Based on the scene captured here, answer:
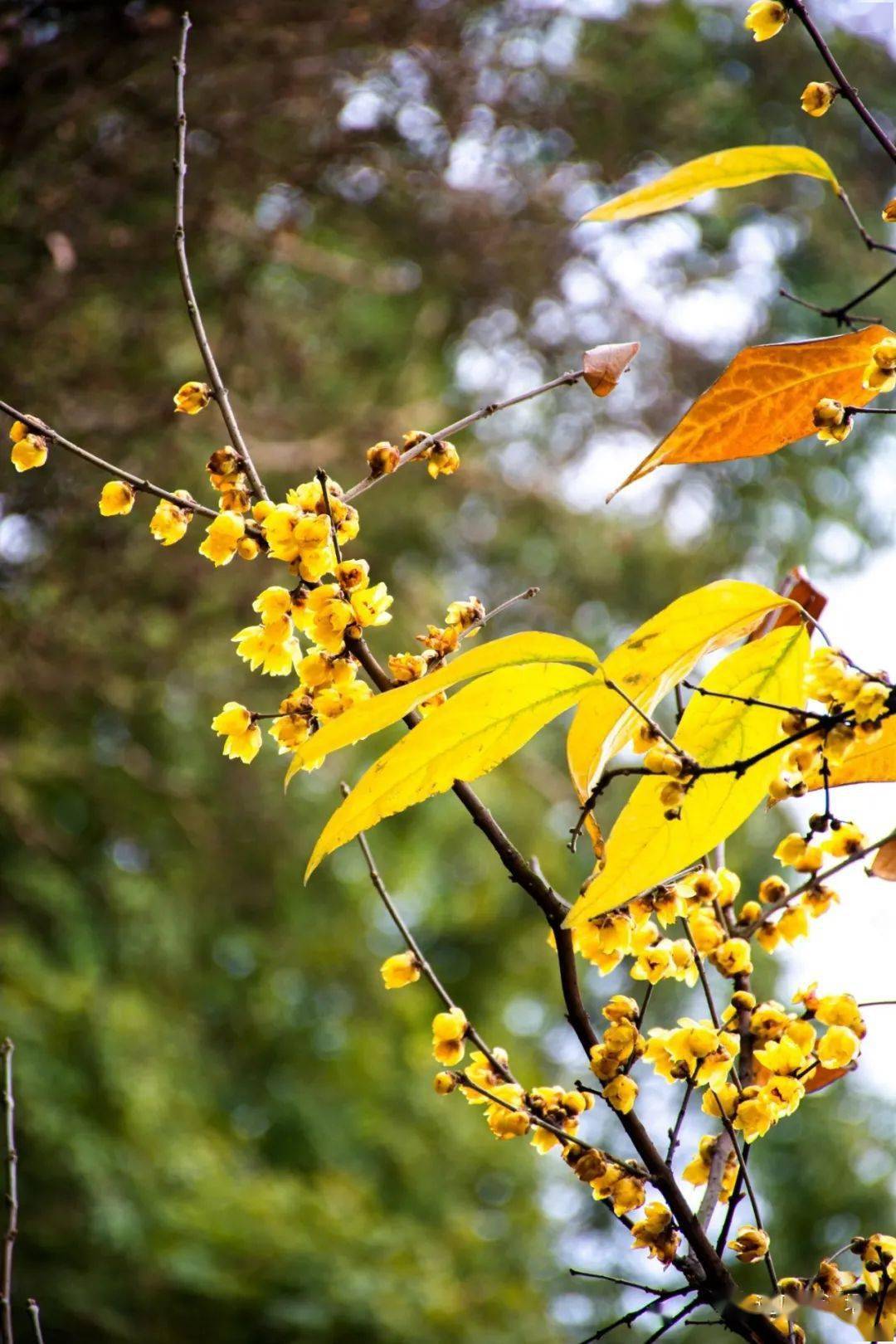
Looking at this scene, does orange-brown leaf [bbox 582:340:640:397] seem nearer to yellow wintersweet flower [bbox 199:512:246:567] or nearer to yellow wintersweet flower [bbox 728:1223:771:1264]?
yellow wintersweet flower [bbox 199:512:246:567]

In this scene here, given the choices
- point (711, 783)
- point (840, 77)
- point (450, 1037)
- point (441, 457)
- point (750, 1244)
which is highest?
point (840, 77)

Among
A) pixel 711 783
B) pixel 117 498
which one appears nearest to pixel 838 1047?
pixel 711 783

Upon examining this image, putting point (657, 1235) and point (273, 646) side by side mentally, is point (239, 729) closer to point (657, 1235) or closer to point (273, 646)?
point (273, 646)

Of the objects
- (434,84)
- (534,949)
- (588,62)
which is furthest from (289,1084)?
(588,62)

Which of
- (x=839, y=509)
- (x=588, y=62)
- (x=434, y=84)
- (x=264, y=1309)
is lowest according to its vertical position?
(x=264, y=1309)

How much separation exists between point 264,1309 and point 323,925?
1522 mm

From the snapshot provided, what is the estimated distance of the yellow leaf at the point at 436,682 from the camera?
456mm

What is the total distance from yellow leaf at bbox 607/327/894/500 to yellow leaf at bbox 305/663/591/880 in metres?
0.14

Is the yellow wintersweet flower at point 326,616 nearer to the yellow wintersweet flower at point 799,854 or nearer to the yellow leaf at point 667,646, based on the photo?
the yellow leaf at point 667,646

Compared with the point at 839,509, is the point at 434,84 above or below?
above

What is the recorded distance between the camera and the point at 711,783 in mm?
519

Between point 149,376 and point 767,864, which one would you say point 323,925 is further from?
point 149,376

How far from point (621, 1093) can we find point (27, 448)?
0.49 meters

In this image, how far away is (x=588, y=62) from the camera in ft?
10.4
